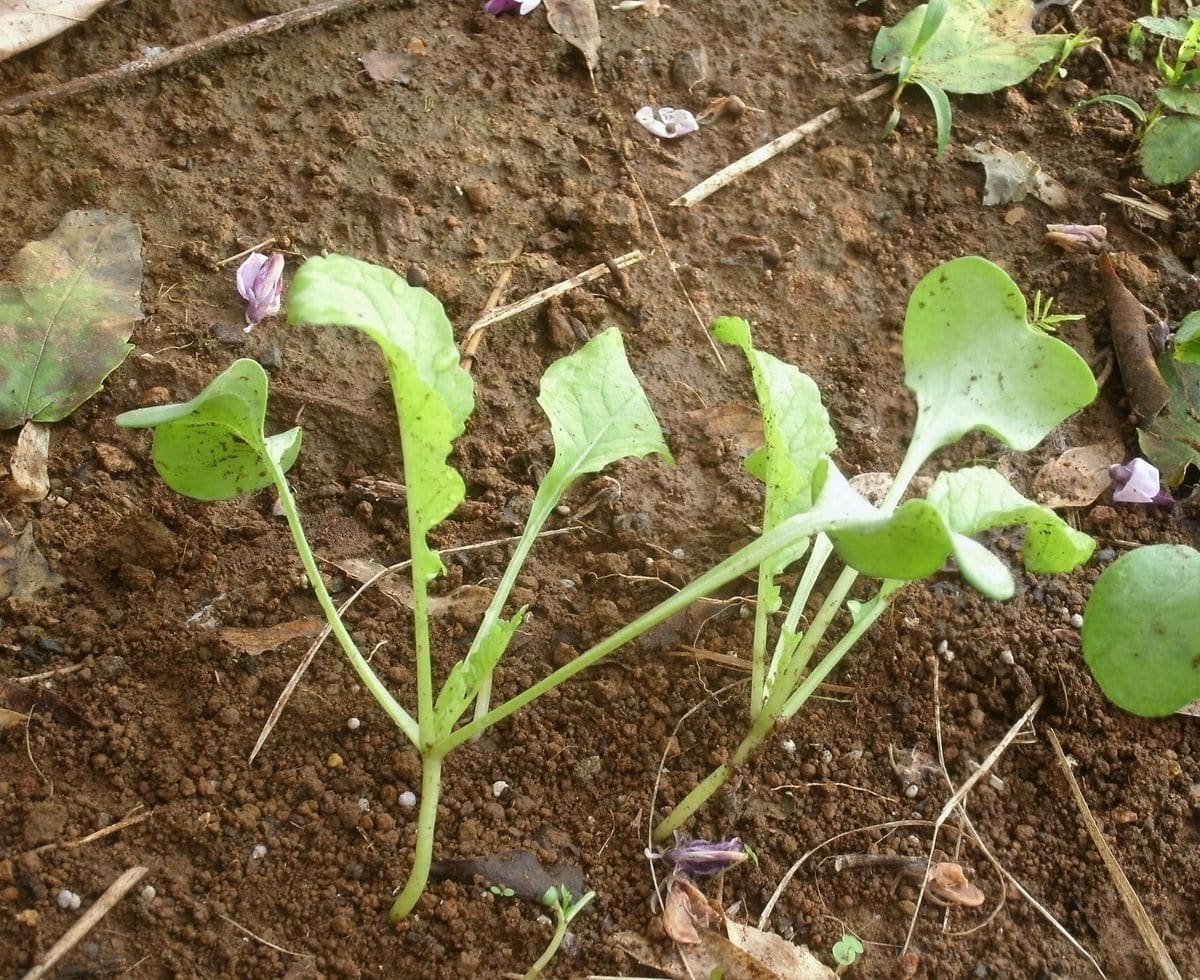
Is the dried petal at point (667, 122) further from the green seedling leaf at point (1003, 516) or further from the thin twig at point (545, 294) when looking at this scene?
the green seedling leaf at point (1003, 516)

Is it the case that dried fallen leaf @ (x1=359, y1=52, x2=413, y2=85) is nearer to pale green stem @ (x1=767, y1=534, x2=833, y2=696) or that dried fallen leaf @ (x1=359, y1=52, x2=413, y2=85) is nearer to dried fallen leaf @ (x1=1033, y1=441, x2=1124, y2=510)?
pale green stem @ (x1=767, y1=534, x2=833, y2=696)

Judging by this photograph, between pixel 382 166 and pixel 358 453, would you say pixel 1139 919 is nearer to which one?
pixel 358 453

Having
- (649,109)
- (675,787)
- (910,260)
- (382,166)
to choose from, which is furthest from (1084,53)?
(675,787)

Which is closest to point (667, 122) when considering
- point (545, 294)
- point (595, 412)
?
point (545, 294)

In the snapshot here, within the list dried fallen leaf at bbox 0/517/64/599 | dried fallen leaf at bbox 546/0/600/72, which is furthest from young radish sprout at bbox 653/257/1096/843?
dried fallen leaf at bbox 546/0/600/72

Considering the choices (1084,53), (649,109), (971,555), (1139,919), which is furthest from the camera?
(1084,53)

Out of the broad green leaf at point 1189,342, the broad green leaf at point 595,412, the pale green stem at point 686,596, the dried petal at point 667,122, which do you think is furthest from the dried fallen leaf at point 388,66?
the broad green leaf at point 1189,342
